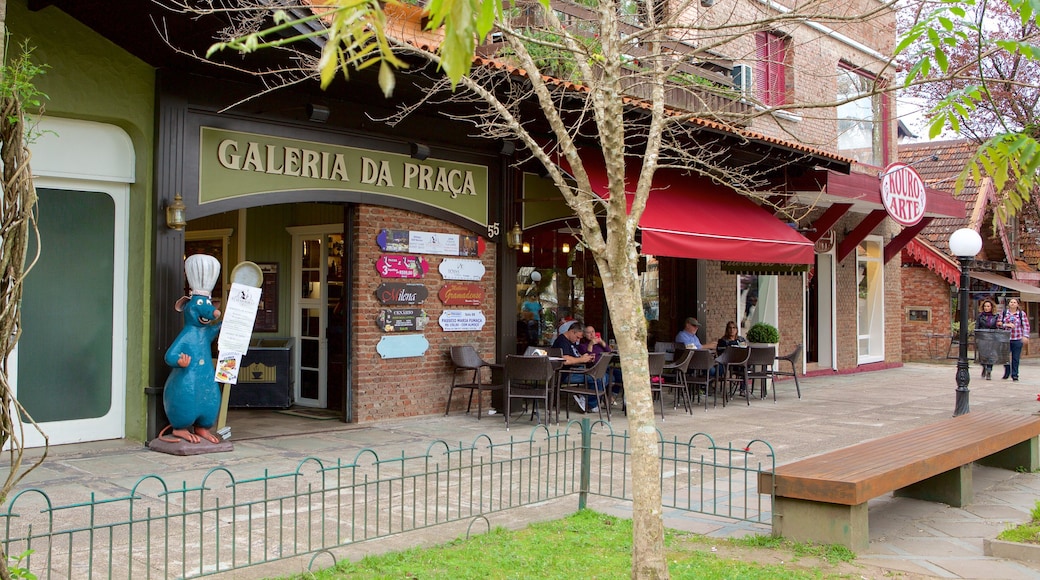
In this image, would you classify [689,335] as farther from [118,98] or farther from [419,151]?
[118,98]

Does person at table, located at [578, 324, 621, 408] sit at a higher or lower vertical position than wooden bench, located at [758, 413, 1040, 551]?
higher

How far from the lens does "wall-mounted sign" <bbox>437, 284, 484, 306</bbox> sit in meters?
11.3

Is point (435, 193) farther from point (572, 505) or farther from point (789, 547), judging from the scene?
point (789, 547)

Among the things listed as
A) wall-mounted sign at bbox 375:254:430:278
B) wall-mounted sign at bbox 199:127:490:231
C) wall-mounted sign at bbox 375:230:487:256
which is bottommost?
wall-mounted sign at bbox 375:254:430:278

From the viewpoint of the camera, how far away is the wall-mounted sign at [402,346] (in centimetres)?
1063

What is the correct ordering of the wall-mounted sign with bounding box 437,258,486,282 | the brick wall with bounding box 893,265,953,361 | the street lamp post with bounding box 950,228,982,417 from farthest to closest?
the brick wall with bounding box 893,265,953,361
the street lamp post with bounding box 950,228,982,417
the wall-mounted sign with bounding box 437,258,486,282

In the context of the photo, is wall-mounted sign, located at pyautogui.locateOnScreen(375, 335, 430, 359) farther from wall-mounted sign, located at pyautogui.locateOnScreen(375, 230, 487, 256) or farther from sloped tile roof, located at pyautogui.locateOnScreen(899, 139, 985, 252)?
sloped tile roof, located at pyautogui.locateOnScreen(899, 139, 985, 252)

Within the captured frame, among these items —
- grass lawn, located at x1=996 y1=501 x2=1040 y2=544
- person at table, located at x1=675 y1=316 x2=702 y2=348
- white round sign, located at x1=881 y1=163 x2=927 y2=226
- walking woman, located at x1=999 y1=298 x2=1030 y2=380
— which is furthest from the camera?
walking woman, located at x1=999 y1=298 x2=1030 y2=380

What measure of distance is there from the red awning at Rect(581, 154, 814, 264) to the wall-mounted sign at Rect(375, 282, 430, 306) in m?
2.49

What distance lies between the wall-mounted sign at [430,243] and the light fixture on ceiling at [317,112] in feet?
5.16

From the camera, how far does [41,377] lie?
327 inches

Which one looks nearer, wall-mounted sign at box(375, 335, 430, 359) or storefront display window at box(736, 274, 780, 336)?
wall-mounted sign at box(375, 335, 430, 359)

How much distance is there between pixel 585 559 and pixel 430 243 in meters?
6.46

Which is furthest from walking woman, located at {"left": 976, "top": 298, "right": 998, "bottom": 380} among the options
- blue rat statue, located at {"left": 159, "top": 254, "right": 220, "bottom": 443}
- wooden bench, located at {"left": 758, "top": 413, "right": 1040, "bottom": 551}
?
blue rat statue, located at {"left": 159, "top": 254, "right": 220, "bottom": 443}
